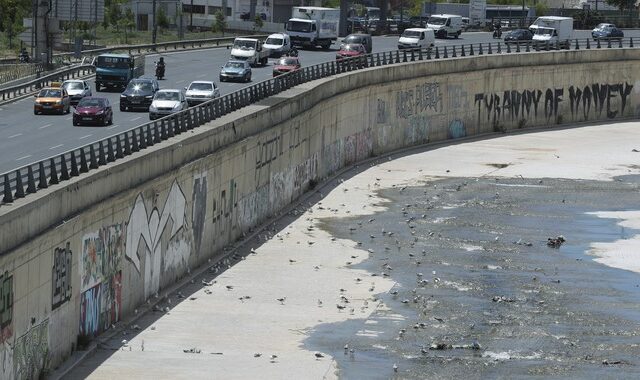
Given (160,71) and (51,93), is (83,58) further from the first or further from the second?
(51,93)

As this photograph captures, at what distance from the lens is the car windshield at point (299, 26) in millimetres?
115750

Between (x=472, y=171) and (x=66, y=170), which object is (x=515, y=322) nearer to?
(x=66, y=170)

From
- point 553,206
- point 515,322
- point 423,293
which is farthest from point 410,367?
point 553,206

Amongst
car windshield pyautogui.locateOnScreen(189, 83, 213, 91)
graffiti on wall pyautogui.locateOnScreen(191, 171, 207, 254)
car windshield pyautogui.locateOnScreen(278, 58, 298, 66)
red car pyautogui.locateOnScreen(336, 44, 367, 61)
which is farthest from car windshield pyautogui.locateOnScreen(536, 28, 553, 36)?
graffiti on wall pyautogui.locateOnScreen(191, 171, 207, 254)

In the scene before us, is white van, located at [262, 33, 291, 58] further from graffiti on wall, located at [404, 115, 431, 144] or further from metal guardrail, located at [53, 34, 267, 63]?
graffiti on wall, located at [404, 115, 431, 144]

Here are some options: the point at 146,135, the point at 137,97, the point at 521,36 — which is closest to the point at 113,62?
the point at 137,97

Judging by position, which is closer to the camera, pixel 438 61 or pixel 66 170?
pixel 66 170

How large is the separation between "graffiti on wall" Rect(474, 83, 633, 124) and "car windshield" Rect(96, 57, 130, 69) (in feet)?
70.7

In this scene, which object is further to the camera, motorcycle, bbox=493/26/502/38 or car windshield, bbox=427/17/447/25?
car windshield, bbox=427/17/447/25

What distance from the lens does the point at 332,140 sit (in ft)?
242

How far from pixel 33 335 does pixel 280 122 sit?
28.9 metres

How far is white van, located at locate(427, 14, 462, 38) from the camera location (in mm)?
129625

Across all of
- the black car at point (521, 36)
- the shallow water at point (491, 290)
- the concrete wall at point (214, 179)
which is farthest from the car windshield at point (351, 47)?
the shallow water at point (491, 290)

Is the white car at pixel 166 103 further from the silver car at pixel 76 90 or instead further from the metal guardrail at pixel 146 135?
the silver car at pixel 76 90
